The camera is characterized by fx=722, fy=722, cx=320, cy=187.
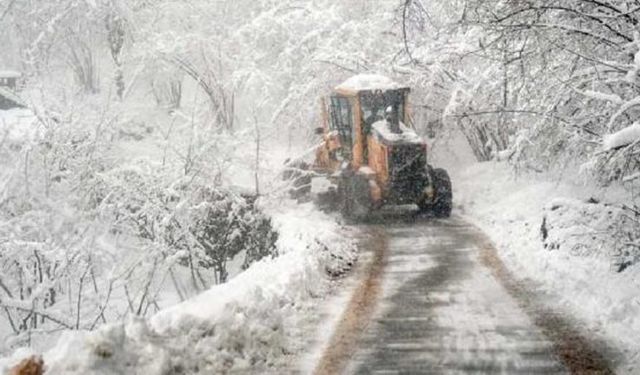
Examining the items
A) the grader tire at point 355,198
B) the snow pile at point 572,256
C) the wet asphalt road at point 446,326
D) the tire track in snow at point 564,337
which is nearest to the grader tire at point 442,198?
the snow pile at point 572,256

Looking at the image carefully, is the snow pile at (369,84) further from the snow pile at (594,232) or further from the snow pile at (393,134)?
the snow pile at (594,232)

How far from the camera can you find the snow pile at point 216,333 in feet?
17.3

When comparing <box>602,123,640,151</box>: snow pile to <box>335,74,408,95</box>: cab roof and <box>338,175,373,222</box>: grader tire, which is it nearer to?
<box>338,175,373,222</box>: grader tire

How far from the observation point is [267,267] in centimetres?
934

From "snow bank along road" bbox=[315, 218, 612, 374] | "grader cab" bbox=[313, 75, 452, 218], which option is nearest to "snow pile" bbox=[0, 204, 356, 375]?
"snow bank along road" bbox=[315, 218, 612, 374]

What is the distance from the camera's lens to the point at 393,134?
15.9m

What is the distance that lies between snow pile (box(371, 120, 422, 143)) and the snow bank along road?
449 cm

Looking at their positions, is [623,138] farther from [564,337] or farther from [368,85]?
[368,85]

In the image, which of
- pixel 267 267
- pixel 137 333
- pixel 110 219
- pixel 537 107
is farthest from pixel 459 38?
pixel 137 333

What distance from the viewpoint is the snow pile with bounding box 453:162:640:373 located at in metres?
7.29

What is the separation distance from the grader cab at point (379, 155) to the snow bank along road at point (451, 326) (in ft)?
14.1

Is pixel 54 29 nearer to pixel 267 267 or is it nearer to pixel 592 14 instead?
pixel 267 267

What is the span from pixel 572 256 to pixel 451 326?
10.3ft

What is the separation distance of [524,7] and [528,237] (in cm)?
477
